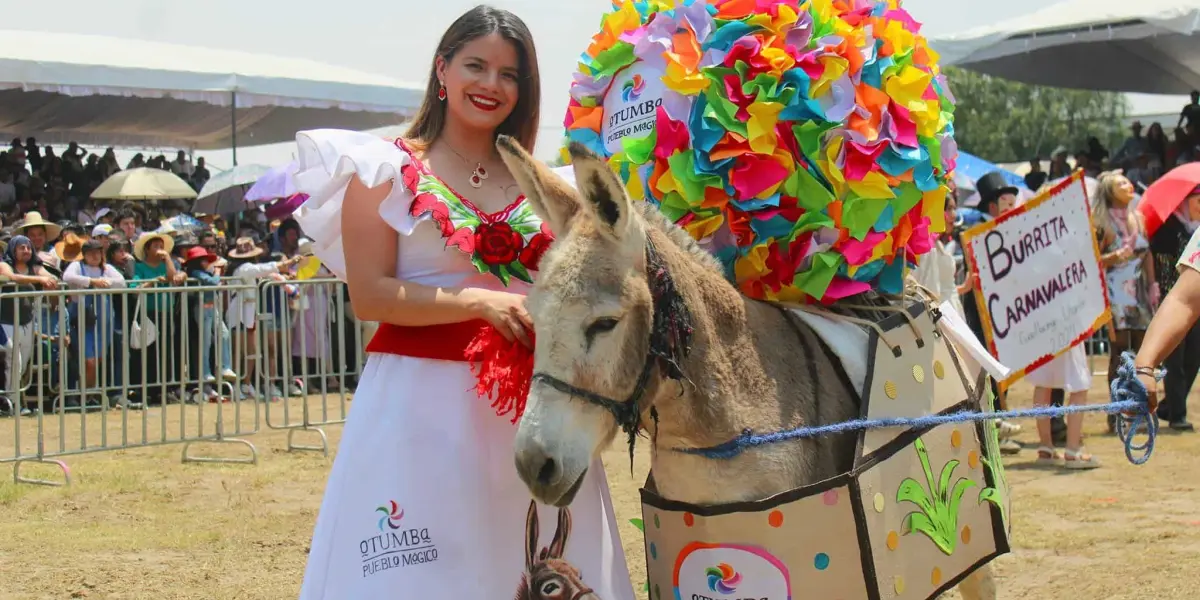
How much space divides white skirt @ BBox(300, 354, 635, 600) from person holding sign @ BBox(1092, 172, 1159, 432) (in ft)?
25.2

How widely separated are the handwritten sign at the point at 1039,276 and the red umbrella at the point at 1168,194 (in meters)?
3.18

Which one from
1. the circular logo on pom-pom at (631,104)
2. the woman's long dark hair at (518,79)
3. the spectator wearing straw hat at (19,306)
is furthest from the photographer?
the spectator wearing straw hat at (19,306)

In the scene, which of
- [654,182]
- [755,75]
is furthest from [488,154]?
[755,75]

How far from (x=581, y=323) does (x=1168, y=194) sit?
27.9ft

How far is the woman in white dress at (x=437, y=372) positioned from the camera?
2.97m

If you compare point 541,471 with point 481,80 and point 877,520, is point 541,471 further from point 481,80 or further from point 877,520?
point 481,80

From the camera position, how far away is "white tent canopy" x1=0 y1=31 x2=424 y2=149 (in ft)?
53.7

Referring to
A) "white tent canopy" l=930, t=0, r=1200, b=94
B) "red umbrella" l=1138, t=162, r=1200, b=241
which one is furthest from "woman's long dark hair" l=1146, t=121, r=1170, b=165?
"red umbrella" l=1138, t=162, r=1200, b=241

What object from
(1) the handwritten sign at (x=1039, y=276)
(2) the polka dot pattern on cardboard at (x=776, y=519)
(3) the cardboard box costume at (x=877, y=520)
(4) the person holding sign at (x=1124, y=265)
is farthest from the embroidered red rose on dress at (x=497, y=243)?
(4) the person holding sign at (x=1124, y=265)

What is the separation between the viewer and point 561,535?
3.11 m

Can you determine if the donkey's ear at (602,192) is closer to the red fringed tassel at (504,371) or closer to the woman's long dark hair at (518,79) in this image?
the red fringed tassel at (504,371)

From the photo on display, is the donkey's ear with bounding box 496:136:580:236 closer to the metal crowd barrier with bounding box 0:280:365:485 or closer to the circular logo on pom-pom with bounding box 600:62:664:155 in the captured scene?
the circular logo on pom-pom with bounding box 600:62:664:155

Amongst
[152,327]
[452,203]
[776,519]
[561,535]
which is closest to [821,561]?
[776,519]

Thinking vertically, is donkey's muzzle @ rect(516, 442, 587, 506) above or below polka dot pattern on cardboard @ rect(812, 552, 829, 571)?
above
